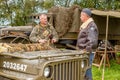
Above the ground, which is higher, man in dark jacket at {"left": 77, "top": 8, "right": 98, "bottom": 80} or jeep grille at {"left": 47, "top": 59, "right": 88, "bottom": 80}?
man in dark jacket at {"left": 77, "top": 8, "right": 98, "bottom": 80}

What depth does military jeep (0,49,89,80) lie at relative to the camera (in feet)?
15.3

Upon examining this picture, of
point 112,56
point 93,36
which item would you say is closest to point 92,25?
point 93,36

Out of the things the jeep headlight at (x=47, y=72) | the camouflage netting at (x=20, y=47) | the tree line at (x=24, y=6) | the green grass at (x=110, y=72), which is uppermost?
the camouflage netting at (x=20, y=47)

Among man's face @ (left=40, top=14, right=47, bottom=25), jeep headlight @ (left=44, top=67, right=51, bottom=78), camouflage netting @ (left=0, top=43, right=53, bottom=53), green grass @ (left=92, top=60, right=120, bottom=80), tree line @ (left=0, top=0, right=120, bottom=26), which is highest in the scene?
man's face @ (left=40, top=14, right=47, bottom=25)

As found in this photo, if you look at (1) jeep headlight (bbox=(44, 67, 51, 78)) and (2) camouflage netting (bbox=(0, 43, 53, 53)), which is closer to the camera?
(1) jeep headlight (bbox=(44, 67, 51, 78))

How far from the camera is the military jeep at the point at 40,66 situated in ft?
15.3

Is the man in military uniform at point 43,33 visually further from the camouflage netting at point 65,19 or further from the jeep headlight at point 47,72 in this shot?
the camouflage netting at point 65,19

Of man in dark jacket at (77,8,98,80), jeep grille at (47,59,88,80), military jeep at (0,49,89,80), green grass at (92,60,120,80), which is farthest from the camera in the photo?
green grass at (92,60,120,80)

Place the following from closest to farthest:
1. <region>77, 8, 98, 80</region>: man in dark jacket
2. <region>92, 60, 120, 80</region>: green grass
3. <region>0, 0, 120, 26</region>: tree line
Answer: <region>77, 8, 98, 80</region>: man in dark jacket < <region>92, 60, 120, 80</region>: green grass < <region>0, 0, 120, 26</region>: tree line

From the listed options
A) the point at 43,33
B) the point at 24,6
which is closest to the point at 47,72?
the point at 43,33

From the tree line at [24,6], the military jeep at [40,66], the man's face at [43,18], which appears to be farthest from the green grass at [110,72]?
the tree line at [24,6]

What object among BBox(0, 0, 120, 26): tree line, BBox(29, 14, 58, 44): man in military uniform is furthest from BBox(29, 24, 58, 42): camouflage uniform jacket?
BBox(0, 0, 120, 26): tree line

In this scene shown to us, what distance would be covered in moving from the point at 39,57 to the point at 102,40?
1071cm

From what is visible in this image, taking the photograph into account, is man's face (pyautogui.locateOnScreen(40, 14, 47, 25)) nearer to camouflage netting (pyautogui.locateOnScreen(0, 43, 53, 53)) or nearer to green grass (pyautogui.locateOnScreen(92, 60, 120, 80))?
camouflage netting (pyautogui.locateOnScreen(0, 43, 53, 53))
